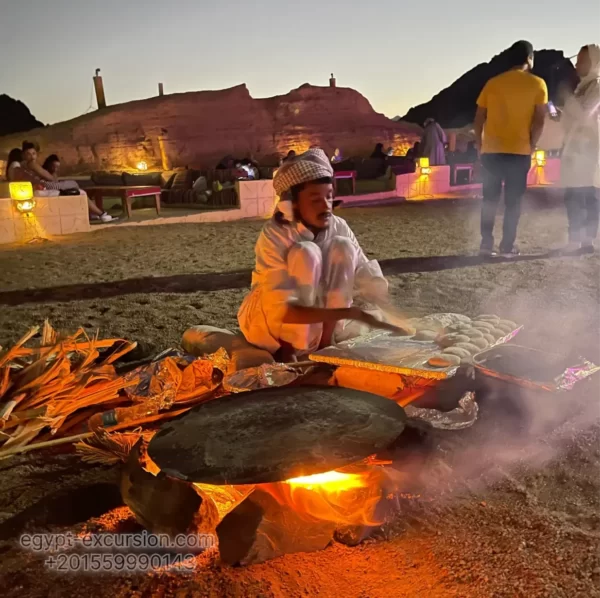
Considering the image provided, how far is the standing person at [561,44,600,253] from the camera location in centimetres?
588

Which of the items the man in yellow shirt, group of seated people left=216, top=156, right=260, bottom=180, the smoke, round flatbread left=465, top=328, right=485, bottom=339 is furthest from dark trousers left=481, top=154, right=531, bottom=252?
group of seated people left=216, top=156, right=260, bottom=180

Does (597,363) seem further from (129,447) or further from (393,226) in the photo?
(393,226)

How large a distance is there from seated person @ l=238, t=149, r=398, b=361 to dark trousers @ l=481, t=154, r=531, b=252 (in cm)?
364

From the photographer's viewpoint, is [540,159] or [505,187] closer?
[505,187]

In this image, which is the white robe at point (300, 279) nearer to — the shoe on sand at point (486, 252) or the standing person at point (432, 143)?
the shoe on sand at point (486, 252)

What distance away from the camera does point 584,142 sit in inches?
243

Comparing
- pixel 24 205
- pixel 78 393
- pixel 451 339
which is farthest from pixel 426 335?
pixel 24 205

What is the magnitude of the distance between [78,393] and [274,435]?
137 cm

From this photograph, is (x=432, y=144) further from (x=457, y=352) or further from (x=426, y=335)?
(x=457, y=352)

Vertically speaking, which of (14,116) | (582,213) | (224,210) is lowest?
(224,210)

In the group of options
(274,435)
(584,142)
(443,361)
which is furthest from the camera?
(584,142)

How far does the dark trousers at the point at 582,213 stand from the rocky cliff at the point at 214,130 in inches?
782

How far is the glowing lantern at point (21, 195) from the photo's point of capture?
9.42 meters

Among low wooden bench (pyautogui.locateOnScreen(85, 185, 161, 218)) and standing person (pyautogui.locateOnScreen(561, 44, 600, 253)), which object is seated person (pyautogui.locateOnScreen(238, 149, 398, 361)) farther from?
low wooden bench (pyautogui.locateOnScreen(85, 185, 161, 218))
